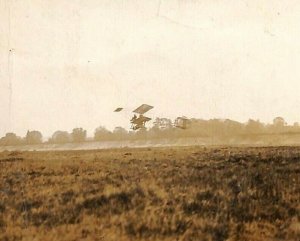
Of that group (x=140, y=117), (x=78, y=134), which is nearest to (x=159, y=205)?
(x=140, y=117)

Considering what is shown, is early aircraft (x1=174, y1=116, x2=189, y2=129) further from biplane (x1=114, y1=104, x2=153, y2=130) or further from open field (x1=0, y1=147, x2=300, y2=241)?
open field (x1=0, y1=147, x2=300, y2=241)

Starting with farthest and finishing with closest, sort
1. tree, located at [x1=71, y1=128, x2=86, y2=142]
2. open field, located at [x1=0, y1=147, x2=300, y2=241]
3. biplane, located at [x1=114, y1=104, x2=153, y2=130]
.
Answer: tree, located at [x1=71, y1=128, x2=86, y2=142], biplane, located at [x1=114, y1=104, x2=153, y2=130], open field, located at [x1=0, y1=147, x2=300, y2=241]

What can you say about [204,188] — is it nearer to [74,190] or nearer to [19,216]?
[74,190]

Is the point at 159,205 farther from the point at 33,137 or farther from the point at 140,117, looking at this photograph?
the point at 33,137

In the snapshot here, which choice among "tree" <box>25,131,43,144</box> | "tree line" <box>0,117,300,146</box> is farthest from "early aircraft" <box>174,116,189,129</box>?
"tree" <box>25,131,43,144</box>

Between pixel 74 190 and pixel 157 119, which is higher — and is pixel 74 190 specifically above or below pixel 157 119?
below

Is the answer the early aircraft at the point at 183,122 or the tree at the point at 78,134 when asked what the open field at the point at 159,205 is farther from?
the tree at the point at 78,134

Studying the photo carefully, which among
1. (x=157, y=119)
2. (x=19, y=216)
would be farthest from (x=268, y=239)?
(x=157, y=119)

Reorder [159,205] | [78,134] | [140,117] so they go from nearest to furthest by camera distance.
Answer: [159,205], [140,117], [78,134]
